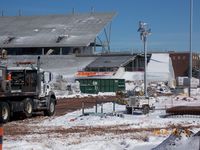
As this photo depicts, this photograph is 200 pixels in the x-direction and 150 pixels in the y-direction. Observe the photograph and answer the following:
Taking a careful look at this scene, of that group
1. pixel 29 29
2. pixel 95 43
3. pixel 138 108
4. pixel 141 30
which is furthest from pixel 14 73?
pixel 29 29

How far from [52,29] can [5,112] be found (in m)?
84.7

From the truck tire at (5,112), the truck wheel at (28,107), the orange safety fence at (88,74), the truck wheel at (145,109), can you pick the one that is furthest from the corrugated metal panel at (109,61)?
the truck tire at (5,112)

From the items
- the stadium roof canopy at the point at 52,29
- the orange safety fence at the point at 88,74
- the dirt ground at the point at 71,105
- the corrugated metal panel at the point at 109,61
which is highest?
the stadium roof canopy at the point at 52,29

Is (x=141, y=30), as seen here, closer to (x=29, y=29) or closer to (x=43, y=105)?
(x=43, y=105)

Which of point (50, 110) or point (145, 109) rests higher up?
point (145, 109)

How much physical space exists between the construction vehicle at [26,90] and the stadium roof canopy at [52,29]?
69.5m

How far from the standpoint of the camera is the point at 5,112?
2256 centimetres

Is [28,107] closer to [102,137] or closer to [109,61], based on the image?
[102,137]

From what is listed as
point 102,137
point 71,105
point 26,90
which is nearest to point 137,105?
point 26,90

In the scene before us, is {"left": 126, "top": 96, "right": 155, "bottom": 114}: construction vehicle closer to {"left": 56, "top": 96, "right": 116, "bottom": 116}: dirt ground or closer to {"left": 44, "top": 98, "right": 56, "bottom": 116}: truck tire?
{"left": 56, "top": 96, "right": 116, "bottom": 116}: dirt ground

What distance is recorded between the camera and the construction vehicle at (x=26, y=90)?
2323 centimetres

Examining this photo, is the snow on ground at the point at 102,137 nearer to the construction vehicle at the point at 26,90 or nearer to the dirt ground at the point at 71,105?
the construction vehicle at the point at 26,90

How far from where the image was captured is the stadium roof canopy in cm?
9925

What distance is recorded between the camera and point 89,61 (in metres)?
89.3
